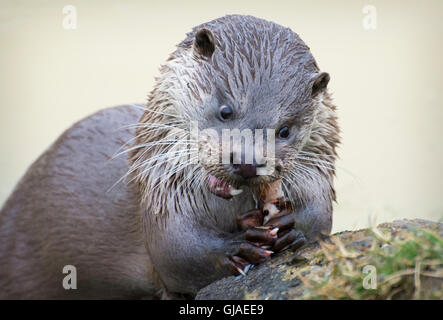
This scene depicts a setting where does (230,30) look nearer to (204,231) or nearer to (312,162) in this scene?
(312,162)

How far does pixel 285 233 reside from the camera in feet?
9.02

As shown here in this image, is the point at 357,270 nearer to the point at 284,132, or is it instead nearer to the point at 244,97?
the point at 284,132

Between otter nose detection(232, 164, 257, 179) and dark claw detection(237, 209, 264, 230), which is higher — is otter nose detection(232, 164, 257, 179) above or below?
above

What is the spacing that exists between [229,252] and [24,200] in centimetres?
158

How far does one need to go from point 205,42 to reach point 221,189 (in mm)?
638

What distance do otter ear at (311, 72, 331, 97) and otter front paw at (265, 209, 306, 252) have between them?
0.54 meters

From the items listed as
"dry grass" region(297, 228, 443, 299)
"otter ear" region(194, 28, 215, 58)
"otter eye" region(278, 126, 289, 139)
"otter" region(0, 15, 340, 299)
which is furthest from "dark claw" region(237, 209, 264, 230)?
"otter ear" region(194, 28, 215, 58)

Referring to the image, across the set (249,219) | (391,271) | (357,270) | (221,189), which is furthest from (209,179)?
(391,271)

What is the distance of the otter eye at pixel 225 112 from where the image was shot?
2590mm

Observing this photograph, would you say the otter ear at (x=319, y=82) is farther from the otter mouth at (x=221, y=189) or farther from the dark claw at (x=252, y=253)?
the dark claw at (x=252, y=253)

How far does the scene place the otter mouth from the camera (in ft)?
8.83

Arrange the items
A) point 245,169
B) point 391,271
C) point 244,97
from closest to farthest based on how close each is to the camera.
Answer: point 391,271, point 245,169, point 244,97

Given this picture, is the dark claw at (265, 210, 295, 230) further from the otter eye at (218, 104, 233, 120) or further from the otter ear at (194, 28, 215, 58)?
the otter ear at (194, 28, 215, 58)
